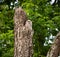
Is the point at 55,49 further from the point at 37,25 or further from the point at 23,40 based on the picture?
the point at 37,25

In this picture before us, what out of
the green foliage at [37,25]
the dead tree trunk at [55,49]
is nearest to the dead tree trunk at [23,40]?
the dead tree trunk at [55,49]

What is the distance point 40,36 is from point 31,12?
0.92 m

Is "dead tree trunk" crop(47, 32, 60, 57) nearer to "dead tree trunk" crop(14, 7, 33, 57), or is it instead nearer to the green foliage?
"dead tree trunk" crop(14, 7, 33, 57)

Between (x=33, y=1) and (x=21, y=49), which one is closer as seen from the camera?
(x=21, y=49)

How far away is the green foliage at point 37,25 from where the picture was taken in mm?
6566

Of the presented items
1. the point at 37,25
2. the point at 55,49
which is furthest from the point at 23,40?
the point at 37,25

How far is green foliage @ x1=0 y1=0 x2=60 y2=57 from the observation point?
21.5ft

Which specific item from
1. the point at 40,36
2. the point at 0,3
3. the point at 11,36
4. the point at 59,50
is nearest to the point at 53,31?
the point at 40,36

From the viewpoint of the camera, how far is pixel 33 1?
23.7ft

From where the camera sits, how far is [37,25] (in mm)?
6773

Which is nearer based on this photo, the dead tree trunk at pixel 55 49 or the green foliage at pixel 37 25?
the dead tree trunk at pixel 55 49

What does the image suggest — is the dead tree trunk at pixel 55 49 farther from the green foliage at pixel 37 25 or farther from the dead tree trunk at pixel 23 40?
the green foliage at pixel 37 25

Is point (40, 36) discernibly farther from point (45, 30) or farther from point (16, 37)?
point (16, 37)

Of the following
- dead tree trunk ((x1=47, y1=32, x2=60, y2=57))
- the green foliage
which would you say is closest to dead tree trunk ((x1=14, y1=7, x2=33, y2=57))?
dead tree trunk ((x1=47, y1=32, x2=60, y2=57))
